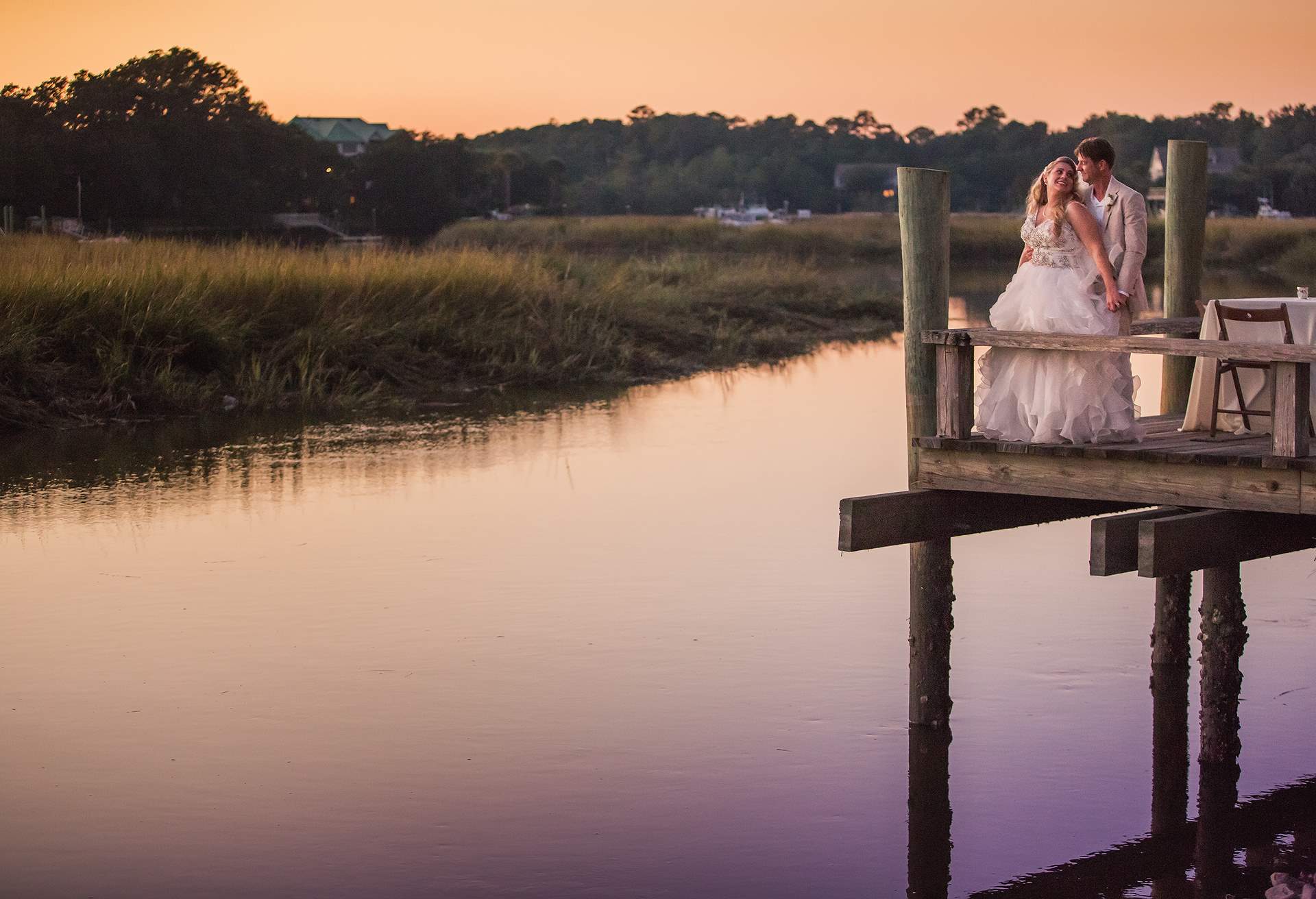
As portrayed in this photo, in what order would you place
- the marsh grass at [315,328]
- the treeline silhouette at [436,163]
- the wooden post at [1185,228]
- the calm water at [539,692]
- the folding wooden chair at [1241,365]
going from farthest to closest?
the treeline silhouette at [436,163]
the marsh grass at [315,328]
the wooden post at [1185,228]
the folding wooden chair at [1241,365]
the calm water at [539,692]

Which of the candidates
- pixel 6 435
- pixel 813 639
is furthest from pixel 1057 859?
pixel 6 435

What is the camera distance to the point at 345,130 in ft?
512

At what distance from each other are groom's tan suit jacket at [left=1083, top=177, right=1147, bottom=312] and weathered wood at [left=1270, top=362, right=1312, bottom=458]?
1.32 m

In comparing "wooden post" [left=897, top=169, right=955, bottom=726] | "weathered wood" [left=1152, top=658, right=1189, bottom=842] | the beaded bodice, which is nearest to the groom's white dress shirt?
the beaded bodice

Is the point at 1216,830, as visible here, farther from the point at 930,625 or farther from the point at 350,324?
the point at 350,324

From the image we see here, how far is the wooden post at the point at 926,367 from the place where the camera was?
9.46 metres

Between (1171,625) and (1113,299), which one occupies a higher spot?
(1113,299)

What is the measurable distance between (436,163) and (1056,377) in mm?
60026

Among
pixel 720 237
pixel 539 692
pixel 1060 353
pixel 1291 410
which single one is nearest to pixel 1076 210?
pixel 1060 353

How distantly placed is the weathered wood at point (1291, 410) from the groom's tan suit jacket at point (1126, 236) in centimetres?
132

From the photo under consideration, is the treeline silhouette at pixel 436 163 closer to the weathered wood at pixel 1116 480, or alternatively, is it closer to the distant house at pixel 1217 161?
the distant house at pixel 1217 161

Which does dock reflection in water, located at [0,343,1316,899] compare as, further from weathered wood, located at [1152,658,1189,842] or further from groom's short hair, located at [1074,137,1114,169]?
groom's short hair, located at [1074,137,1114,169]

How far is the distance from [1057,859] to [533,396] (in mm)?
16852

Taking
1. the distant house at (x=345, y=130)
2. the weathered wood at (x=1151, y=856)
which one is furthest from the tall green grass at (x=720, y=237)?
the distant house at (x=345, y=130)
